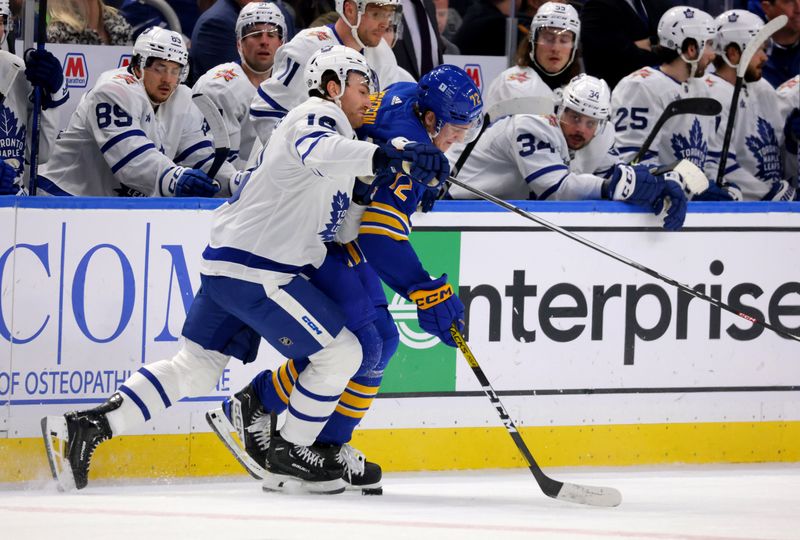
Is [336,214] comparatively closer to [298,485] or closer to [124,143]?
[298,485]

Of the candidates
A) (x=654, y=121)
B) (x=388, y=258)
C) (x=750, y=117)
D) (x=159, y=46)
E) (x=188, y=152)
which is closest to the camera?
(x=388, y=258)

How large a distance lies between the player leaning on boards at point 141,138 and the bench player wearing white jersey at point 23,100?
71mm

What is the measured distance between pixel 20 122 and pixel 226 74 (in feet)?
2.71

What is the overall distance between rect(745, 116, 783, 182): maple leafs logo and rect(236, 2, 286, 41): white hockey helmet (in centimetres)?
210

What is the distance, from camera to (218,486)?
4.72 m

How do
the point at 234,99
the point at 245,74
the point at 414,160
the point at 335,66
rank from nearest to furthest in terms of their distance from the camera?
the point at 414,160 < the point at 335,66 < the point at 234,99 < the point at 245,74

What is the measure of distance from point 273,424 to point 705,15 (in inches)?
110

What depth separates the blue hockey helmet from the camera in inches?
165

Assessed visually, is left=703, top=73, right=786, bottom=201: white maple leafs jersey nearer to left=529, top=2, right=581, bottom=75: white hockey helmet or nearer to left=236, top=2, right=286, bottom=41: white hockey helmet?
left=529, top=2, right=581, bottom=75: white hockey helmet

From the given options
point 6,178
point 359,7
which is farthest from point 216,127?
point 6,178

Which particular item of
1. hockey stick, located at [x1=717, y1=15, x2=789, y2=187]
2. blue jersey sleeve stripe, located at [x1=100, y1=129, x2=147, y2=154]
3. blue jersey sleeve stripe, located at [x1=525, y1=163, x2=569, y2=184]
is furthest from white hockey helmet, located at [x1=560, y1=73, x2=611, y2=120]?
blue jersey sleeve stripe, located at [x1=100, y1=129, x2=147, y2=154]

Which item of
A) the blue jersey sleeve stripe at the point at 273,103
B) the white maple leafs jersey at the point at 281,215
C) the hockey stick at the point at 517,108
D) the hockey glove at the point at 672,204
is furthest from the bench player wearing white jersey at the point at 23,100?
the hockey glove at the point at 672,204

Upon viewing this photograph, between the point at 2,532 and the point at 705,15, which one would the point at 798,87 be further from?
the point at 2,532

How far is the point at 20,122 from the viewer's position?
5172mm
